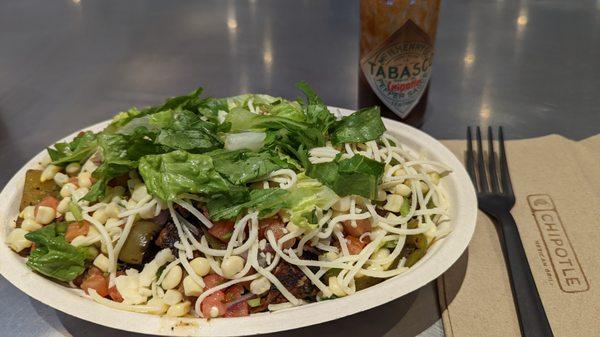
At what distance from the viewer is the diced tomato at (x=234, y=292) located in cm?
174

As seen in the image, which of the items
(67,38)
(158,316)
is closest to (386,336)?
(158,316)

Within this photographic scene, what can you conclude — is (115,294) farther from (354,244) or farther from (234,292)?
(354,244)

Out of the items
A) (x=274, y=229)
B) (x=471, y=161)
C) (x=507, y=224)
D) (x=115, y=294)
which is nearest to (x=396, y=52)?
(x=471, y=161)

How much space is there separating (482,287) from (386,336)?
1.35 feet

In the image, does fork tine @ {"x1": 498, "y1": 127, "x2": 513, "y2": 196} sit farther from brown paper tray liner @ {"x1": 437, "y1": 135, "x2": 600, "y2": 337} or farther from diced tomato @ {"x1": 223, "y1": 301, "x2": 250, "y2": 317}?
diced tomato @ {"x1": 223, "y1": 301, "x2": 250, "y2": 317}

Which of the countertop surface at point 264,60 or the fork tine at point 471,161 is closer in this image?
the fork tine at point 471,161

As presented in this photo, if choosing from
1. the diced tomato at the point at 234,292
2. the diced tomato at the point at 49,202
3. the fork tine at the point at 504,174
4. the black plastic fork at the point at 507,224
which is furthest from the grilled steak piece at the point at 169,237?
the fork tine at the point at 504,174

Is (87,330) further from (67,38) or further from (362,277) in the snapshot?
(67,38)

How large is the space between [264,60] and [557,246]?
2.53 meters

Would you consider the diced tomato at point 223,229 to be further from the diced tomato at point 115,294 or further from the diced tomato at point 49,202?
the diced tomato at point 49,202

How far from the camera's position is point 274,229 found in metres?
1.77

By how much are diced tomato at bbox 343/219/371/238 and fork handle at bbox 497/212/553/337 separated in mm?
566

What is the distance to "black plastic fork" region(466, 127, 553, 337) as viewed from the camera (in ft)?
5.70

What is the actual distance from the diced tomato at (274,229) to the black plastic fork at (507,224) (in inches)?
32.1
